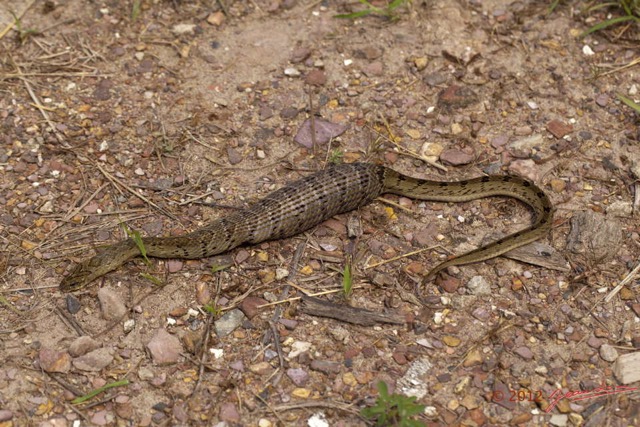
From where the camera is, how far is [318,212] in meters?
5.39

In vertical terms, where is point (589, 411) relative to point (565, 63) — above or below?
below

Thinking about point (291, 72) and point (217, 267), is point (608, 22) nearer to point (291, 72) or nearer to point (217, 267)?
point (291, 72)

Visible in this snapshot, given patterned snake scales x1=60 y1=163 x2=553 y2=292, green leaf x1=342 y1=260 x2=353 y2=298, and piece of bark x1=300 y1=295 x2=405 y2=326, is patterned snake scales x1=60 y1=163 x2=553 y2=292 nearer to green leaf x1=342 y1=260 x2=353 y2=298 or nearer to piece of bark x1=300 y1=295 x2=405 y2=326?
piece of bark x1=300 y1=295 x2=405 y2=326

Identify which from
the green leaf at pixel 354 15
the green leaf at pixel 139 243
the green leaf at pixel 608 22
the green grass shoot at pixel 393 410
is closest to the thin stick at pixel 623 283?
the green grass shoot at pixel 393 410

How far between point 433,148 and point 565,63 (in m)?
1.70

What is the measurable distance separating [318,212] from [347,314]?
0.89m

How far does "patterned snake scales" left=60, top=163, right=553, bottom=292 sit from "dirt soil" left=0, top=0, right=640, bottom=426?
0.37ft

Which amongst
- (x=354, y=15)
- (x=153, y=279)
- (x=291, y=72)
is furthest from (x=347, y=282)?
(x=354, y=15)

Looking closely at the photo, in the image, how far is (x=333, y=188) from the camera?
543 centimetres

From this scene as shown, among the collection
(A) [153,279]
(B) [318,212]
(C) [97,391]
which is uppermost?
(B) [318,212]

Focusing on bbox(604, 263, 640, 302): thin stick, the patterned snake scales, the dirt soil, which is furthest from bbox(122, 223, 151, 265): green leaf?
bbox(604, 263, 640, 302): thin stick

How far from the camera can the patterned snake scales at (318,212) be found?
16.7 ft

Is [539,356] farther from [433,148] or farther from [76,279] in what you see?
[76,279]

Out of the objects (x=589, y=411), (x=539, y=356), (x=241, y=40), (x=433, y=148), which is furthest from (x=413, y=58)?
(x=589, y=411)
